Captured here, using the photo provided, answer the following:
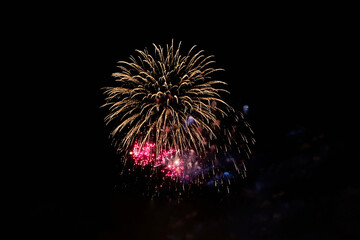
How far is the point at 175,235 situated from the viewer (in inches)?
631

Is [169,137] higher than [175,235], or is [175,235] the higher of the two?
[169,137]

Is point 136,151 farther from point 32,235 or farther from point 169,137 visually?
point 32,235

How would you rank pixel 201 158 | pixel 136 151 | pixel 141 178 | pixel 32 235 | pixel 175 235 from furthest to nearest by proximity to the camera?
pixel 175 235 → pixel 32 235 → pixel 141 178 → pixel 201 158 → pixel 136 151

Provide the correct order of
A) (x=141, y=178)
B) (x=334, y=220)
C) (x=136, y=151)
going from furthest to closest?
(x=334, y=220) < (x=141, y=178) < (x=136, y=151)

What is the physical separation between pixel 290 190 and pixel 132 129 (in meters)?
16.1

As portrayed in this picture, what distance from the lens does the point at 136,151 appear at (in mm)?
11406

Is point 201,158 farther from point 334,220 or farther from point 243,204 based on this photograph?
point 334,220

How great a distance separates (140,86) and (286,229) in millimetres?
17803

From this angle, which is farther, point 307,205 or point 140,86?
point 307,205

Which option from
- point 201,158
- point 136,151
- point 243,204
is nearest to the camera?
point 136,151

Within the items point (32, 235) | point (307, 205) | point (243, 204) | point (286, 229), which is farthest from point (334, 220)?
point (32, 235)

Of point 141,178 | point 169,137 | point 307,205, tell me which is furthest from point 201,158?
point 307,205

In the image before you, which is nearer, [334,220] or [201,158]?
[201,158]

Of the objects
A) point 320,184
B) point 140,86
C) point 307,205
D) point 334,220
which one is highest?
point 140,86
